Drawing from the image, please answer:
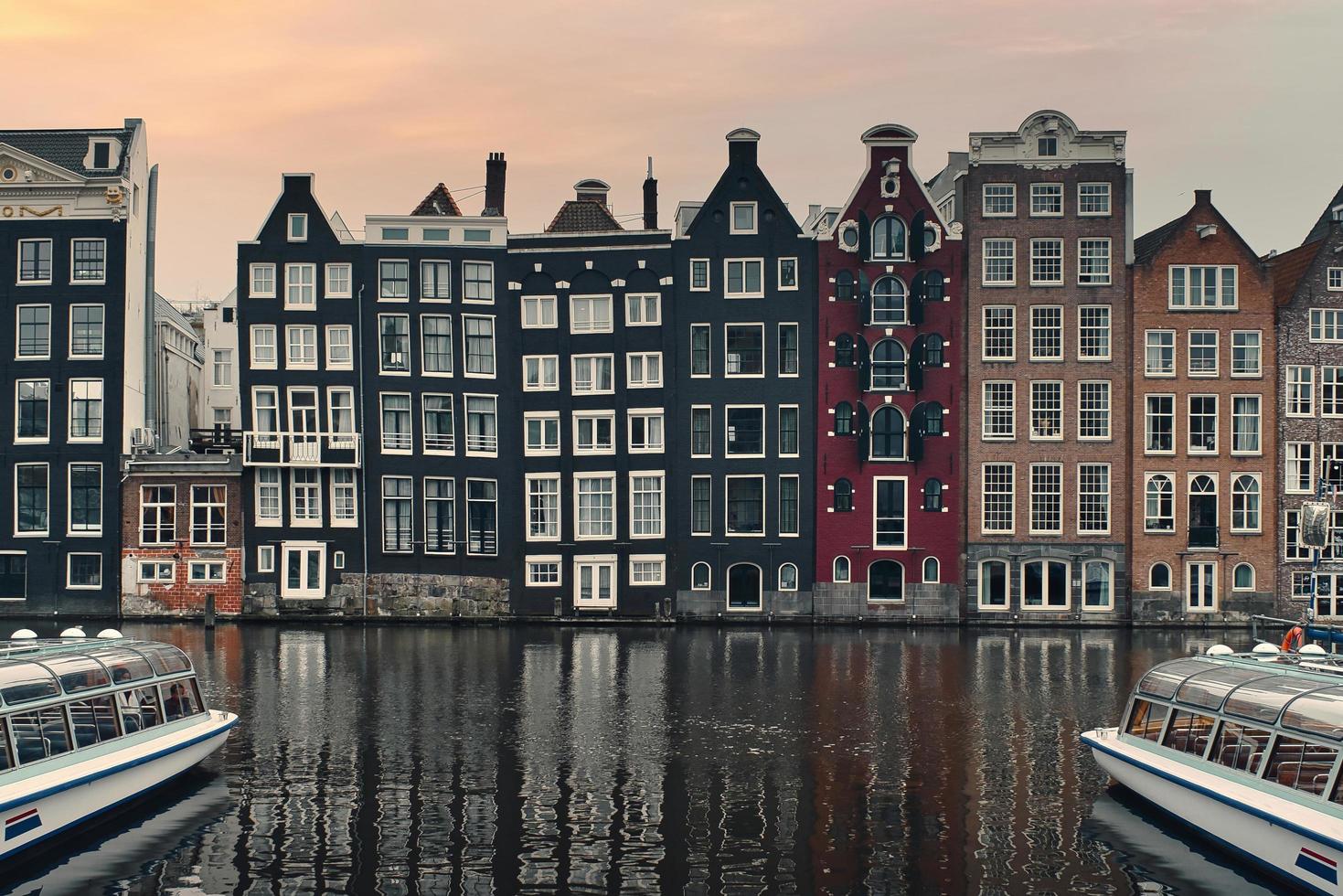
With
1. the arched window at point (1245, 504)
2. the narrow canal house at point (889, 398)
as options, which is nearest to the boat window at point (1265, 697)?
the narrow canal house at point (889, 398)

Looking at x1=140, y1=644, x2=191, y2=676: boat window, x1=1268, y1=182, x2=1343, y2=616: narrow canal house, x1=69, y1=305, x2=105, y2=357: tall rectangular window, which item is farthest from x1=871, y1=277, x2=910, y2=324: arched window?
x1=140, y1=644, x2=191, y2=676: boat window

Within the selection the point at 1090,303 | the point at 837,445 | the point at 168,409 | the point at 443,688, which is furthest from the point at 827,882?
the point at 168,409

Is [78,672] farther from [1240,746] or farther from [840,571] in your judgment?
[840,571]

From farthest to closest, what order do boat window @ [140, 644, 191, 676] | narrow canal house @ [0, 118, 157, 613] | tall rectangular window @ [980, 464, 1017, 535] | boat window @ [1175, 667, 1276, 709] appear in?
tall rectangular window @ [980, 464, 1017, 535]
narrow canal house @ [0, 118, 157, 613]
boat window @ [140, 644, 191, 676]
boat window @ [1175, 667, 1276, 709]

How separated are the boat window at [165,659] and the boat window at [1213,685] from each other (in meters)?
22.3

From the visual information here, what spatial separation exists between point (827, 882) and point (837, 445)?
44619 mm

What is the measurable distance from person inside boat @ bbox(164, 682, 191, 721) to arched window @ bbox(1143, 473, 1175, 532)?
50051 millimetres

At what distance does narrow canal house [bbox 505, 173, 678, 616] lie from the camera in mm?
66688

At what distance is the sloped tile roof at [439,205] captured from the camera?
6962 cm

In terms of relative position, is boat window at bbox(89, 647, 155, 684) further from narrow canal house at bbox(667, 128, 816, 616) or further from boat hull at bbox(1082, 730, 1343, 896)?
narrow canal house at bbox(667, 128, 816, 616)

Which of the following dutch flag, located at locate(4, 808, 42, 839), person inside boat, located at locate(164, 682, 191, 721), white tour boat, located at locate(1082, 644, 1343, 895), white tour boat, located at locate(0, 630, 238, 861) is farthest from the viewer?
person inside boat, located at locate(164, 682, 191, 721)

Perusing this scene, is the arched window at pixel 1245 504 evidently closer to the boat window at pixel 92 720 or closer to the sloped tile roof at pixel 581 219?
the sloped tile roof at pixel 581 219

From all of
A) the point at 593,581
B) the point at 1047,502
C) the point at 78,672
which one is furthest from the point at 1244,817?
the point at 593,581

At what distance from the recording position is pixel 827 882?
74.6 ft
